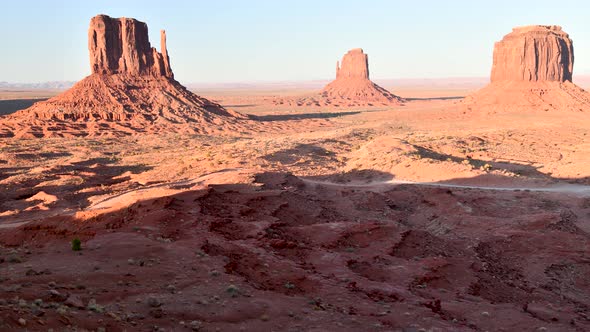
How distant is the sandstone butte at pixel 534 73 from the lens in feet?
284

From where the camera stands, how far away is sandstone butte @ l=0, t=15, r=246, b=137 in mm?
67125

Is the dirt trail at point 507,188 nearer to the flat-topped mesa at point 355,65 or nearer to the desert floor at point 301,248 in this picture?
the desert floor at point 301,248

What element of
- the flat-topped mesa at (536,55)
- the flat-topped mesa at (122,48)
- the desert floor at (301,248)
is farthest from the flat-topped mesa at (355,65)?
the desert floor at (301,248)

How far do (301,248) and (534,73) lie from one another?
87.3 meters

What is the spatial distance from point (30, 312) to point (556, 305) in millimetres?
13533

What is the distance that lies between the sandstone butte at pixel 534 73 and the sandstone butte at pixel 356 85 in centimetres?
4861

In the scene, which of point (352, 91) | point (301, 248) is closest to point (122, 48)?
point (301, 248)

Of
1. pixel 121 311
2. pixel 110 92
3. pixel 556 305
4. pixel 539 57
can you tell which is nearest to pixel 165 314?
pixel 121 311

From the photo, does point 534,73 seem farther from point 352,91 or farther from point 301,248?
point 301,248

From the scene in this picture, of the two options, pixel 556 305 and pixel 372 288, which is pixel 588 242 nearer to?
pixel 556 305

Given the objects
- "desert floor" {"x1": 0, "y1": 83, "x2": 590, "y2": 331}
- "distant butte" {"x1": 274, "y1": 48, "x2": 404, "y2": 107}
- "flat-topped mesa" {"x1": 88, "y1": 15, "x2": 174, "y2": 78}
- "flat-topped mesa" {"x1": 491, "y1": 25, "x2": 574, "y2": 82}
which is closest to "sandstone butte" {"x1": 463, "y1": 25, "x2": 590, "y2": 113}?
"flat-topped mesa" {"x1": 491, "y1": 25, "x2": 574, "y2": 82}

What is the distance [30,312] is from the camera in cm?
802

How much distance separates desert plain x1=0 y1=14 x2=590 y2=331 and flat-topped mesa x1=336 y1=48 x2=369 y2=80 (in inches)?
4502

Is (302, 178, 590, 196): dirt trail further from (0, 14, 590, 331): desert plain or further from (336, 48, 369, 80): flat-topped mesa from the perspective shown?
(336, 48, 369, 80): flat-topped mesa
